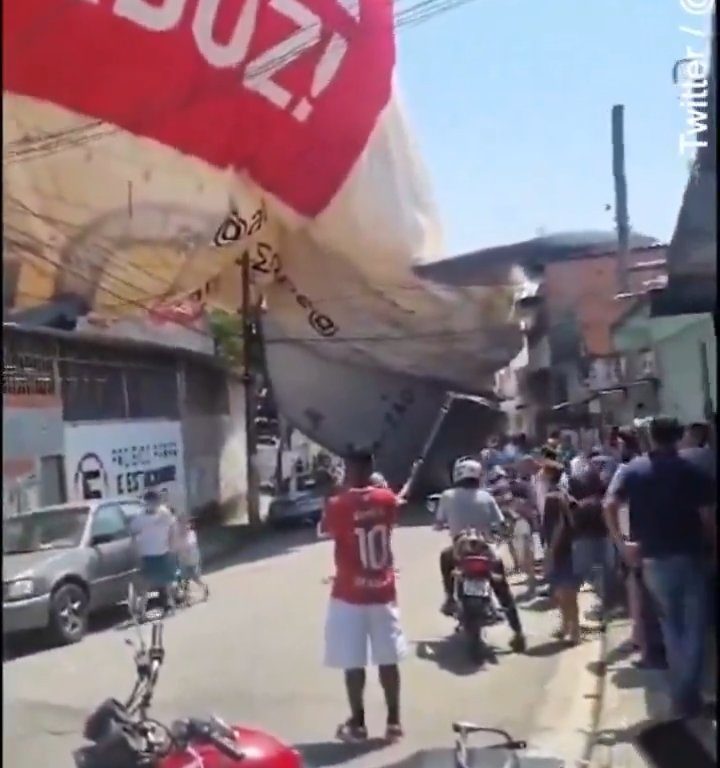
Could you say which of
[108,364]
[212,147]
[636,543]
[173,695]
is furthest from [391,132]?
[173,695]

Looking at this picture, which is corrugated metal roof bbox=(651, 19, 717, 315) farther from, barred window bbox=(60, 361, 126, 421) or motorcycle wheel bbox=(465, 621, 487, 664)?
barred window bbox=(60, 361, 126, 421)

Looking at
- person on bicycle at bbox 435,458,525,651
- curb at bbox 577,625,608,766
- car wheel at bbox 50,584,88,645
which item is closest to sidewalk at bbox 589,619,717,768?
curb at bbox 577,625,608,766

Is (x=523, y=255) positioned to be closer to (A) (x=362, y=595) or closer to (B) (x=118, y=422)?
(A) (x=362, y=595)

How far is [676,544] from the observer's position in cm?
404

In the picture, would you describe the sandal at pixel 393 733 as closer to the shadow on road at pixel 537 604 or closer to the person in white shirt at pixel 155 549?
the person in white shirt at pixel 155 549

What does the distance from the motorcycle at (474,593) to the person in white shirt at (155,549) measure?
4.35ft

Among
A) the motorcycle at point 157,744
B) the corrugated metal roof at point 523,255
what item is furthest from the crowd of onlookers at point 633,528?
the motorcycle at point 157,744

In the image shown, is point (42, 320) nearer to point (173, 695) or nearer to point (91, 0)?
point (91, 0)

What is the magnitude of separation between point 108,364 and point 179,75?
807 millimetres

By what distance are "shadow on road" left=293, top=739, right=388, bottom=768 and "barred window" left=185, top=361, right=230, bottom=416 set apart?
104 cm

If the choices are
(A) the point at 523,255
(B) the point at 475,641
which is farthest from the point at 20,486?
(B) the point at 475,641

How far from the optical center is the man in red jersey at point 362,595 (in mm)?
4293

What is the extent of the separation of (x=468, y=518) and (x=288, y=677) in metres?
0.82

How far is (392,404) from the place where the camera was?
439cm
